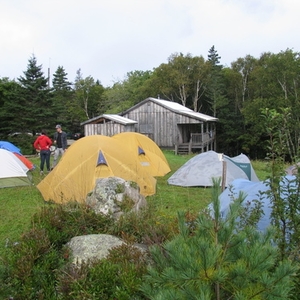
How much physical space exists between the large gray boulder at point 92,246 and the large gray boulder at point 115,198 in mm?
795

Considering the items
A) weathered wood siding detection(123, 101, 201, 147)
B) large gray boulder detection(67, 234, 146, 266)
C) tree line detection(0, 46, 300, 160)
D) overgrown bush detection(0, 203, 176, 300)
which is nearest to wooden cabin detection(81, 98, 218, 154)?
weathered wood siding detection(123, 101, 201, 147)

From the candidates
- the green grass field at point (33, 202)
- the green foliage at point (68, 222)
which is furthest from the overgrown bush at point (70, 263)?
the green grass field at point (33, 202)

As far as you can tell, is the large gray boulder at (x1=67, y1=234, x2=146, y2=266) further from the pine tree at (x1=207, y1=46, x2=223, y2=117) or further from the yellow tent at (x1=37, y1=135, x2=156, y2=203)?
the pine tree at (x1=207, y1=46, x2=223, y2=117)

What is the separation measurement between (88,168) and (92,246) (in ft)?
15.2

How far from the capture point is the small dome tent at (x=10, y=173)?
10.1m

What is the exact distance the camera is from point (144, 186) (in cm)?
859

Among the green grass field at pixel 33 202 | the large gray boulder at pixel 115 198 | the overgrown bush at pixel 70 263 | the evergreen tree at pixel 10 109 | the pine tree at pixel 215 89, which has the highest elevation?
the pine tree at pixel 215 89

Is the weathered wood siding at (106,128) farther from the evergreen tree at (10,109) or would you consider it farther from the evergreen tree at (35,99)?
the evergreen tree at (10,109)

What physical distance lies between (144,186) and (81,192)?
1835 mm

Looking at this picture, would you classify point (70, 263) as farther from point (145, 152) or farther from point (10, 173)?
point (145, 152)

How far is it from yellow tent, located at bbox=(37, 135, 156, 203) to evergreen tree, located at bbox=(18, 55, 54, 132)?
2019 cm

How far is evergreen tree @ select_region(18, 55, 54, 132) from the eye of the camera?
89.8ft

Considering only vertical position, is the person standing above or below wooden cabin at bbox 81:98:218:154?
below

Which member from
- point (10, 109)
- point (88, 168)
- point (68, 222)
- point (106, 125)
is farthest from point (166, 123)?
point (68, 222)
